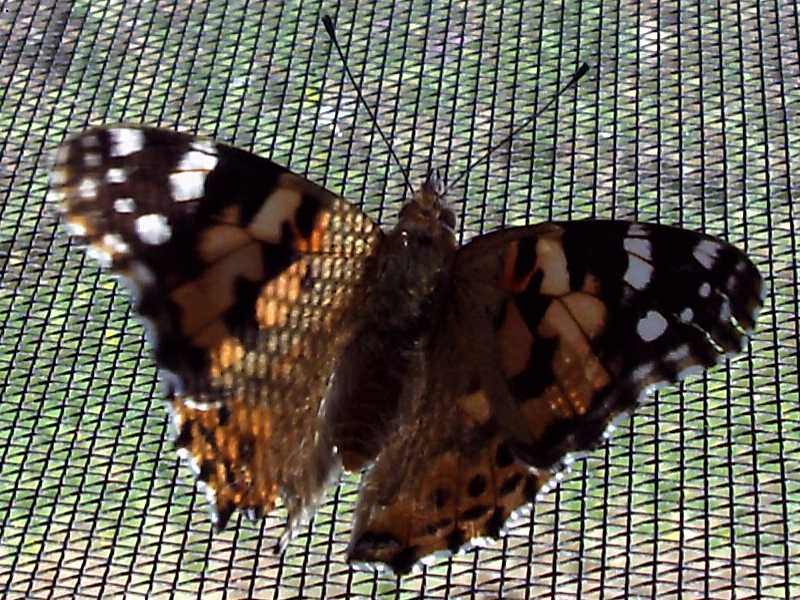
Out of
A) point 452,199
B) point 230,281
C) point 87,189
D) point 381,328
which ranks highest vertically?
point 87,189

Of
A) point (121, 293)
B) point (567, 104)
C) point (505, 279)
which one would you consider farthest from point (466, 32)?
point (505, 279)

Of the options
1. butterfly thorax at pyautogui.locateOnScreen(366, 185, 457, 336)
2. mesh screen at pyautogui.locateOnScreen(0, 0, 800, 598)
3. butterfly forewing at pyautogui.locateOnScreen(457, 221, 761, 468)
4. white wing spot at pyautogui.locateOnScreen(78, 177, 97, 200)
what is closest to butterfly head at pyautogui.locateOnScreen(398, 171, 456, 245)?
butterfly thorax at pyautogui.locateOnScreen(366, 185, 457, 336)

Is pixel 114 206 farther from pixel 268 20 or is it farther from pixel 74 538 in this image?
pixel 268 20

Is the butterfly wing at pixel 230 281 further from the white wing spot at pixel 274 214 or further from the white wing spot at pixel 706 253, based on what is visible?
the white wing spot at pixel 706 253

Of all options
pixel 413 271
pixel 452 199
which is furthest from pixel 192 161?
pixel 452 199

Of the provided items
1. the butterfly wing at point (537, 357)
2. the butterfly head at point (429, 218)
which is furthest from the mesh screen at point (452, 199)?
the butterfly head at point (429, 218)

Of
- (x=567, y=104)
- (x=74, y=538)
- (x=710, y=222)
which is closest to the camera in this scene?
(x=74, y=538)

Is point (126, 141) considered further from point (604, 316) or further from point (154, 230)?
point (604, 316)
